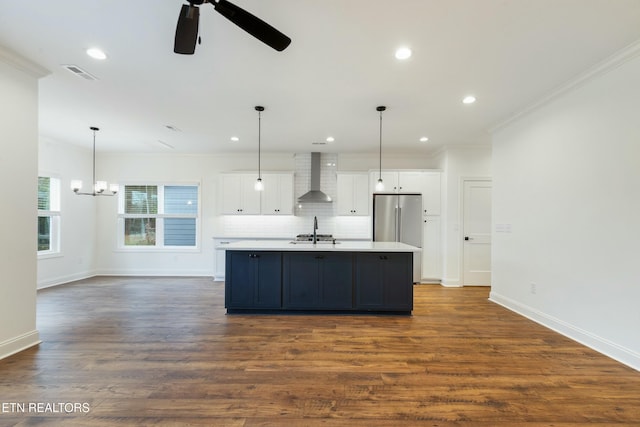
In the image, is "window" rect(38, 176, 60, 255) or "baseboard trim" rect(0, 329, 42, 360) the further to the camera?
"window" rect(38, 176, 60, 255)

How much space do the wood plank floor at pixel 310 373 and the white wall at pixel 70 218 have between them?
232 centimetres

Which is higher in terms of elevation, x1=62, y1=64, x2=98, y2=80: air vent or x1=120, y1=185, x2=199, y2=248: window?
x1=62, y1=64, x2=98, y2=80: air vent

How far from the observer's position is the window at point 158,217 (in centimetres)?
637

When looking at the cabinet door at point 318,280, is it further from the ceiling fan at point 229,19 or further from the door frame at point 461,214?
the door frame at point 461,214

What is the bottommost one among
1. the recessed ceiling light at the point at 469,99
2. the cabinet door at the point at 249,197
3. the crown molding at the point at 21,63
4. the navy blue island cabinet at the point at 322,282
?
the navy blue island cabinet at the point at 322,282

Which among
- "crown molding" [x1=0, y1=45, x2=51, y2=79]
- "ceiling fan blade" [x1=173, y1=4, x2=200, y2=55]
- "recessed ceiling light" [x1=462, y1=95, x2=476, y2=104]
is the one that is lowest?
"ceiling fan blade" [x1=173, y1=4, x2=200, y2=55]

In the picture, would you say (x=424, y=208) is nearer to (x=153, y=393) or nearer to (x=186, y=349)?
(x=186, y=349)

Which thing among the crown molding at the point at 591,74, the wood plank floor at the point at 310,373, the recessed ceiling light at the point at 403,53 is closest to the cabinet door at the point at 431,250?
the wood plank floor at the point at 310,373

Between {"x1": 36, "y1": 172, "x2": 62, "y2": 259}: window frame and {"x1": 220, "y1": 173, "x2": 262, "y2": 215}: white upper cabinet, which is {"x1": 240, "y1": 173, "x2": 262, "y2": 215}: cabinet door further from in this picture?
{"x1": 36, "y1": 172, "x2": 62, "y2": 259}: window frame

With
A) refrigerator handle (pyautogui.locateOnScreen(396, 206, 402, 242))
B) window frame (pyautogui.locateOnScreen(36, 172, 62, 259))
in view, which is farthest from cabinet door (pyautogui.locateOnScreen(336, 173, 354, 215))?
window frame (pyautogui.locateOnScreen(36, 172, 62, 259))

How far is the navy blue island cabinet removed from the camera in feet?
12.5

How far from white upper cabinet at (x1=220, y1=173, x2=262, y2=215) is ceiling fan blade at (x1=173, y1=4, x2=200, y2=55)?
4.37m

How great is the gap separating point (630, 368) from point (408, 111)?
345 cm

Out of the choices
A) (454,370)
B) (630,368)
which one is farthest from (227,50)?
(630,368)
